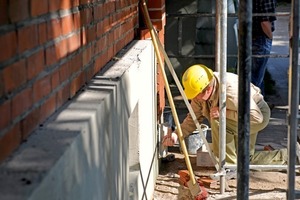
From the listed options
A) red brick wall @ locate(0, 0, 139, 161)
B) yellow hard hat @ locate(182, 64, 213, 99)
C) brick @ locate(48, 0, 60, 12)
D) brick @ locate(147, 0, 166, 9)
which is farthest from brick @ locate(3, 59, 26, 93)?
brick @ locate(147, 0, 166, 9)

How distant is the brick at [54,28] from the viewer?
114 inches

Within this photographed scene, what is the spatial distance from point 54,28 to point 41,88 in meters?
0.38

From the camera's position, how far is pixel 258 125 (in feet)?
21.7

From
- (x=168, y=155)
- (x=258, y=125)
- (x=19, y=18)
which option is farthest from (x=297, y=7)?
(x=168, y=155)

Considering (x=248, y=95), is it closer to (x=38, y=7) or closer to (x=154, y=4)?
(x=38, y=7)

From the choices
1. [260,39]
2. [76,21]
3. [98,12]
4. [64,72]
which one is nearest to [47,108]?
[64,72]

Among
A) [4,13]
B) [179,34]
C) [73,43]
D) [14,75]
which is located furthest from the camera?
[179,34]

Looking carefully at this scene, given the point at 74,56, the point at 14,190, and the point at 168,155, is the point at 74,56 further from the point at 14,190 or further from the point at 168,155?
the point at 168,155

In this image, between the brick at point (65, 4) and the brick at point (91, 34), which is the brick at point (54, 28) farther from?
the brick at point (91, 34)

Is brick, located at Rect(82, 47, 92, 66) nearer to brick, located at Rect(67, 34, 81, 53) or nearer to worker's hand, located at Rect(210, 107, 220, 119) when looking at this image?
brick, located at Rect(67, 34, 81, 53)

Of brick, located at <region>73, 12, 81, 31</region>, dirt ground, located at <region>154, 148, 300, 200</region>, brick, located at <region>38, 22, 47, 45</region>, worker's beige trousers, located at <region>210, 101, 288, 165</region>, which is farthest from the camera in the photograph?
worker's beige trousers, located at <region>210, 101, 288, 165</region>

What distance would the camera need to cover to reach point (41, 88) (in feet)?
9.00

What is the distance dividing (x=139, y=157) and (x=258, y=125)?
1749 millimetres

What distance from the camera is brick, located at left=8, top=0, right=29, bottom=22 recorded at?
2355 mm
